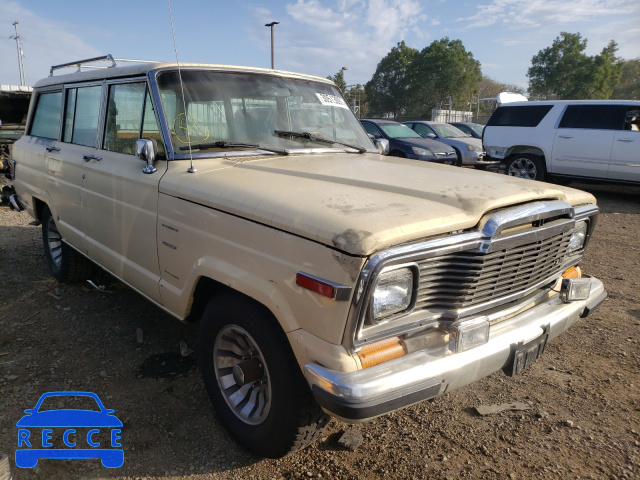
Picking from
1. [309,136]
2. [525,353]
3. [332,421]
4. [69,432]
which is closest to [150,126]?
[309,136]

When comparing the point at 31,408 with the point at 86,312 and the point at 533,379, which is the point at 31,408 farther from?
the point at 533,379

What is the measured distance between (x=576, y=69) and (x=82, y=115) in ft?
152

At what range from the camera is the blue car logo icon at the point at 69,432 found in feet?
8.18

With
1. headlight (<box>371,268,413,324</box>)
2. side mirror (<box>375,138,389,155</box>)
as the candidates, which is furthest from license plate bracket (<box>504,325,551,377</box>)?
side mirror (<box>375,138,389,155</box>)

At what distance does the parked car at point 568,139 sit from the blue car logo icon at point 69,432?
375 inches

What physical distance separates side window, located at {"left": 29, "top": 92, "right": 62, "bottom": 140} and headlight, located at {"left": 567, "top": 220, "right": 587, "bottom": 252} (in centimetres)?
436

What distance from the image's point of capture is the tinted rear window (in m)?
10.0

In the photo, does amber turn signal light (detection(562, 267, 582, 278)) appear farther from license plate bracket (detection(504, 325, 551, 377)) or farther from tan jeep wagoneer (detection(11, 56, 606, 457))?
license plate bracket (detection(504, 325, 551, 377))

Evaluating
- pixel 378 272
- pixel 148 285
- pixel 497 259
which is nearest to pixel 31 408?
pixel 148 285

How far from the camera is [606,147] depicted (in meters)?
9.06

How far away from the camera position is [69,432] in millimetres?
2676

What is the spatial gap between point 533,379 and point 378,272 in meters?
2.07

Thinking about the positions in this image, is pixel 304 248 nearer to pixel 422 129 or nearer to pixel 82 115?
pixel 82 115

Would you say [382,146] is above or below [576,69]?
below
